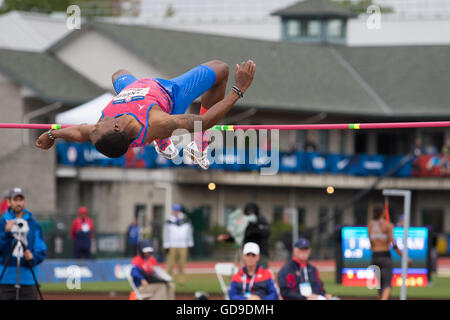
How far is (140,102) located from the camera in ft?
29.8

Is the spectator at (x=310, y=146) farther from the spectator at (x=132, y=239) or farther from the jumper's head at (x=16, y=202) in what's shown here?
the jumper's head at (x=16, y=202)

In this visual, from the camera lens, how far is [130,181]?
3725 centimetres

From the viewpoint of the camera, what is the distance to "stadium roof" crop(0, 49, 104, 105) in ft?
121

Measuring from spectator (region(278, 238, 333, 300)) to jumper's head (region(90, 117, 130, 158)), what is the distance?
4873 millimetres

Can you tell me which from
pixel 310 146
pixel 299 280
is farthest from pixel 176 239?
pixel 310 146

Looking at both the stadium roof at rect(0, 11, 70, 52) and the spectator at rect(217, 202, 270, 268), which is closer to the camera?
the spectator at rect(217, 202, 270, 268)

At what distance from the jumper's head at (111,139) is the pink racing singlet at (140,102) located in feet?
0.53

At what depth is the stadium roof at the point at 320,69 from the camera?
39.5m

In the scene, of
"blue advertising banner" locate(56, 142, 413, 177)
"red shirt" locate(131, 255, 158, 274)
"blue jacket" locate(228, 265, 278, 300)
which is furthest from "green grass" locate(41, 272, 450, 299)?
"blue advertising banner" locate(56, 142, 413, 177)

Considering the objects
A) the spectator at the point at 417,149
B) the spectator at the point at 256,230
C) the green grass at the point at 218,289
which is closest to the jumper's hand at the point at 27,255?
the spectator at the point at 256,230

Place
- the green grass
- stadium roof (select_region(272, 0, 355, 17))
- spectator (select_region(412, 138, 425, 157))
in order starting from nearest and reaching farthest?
the green grass → spectator (select_region(412, 138, 425, 157)) → stadium roof (select_region(272, 0, 355, 17))

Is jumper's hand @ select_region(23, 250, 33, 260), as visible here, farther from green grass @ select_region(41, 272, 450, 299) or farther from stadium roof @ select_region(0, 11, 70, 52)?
stadium roof @ select_region(0, 11, 70, 52)

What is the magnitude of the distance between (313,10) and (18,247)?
36.7 m

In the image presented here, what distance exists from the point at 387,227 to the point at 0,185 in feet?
69.8
